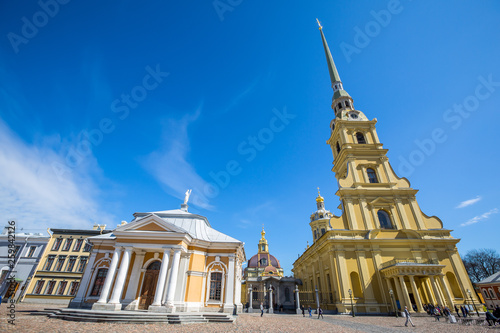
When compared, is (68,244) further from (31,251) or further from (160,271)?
(160,271)

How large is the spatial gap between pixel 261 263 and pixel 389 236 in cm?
3535

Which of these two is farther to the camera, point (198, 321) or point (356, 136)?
point (356, 136)

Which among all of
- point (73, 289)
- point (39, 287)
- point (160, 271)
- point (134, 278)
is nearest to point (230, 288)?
point (160, 271)

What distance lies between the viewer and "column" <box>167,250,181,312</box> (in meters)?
14.5

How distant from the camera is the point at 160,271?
15.1 meters

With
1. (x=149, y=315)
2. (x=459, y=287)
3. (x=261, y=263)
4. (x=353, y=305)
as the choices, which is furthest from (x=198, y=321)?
(x=261, y=263)

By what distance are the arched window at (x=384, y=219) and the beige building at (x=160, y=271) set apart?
17847 mm

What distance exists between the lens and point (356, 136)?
3228cm

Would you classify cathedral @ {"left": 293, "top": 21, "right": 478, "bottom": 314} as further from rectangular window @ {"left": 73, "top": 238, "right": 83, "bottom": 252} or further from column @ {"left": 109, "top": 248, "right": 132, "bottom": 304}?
rectangular window @ {"left": 73, "top": 238, "right": 83, "bottom": 252}

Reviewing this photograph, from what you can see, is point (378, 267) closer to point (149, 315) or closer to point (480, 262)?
point (149, 315)

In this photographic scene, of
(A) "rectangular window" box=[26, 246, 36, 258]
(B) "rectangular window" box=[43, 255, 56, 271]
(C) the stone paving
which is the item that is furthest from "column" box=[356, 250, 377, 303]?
(A) "rectangular window" box=[26, 246, 36, 258]

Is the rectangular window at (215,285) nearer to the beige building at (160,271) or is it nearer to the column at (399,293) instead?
the beige building at (160,271)

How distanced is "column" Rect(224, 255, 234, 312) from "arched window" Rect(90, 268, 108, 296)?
376 inches

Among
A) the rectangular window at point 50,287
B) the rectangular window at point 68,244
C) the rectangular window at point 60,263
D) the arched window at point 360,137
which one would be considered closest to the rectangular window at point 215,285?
the rectangular window at point 50,287
